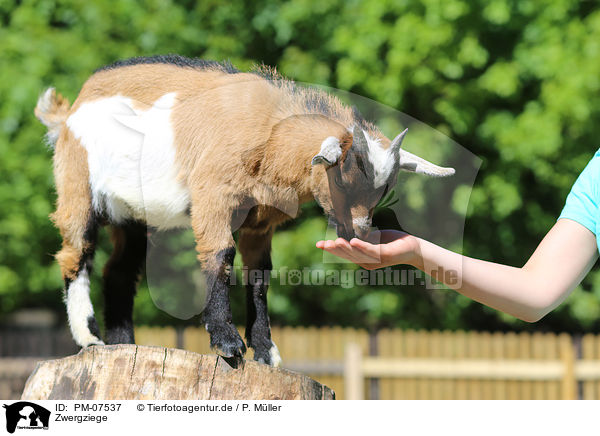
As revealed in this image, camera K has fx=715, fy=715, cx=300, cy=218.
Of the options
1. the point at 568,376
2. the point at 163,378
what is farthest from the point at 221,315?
the point at 568,376

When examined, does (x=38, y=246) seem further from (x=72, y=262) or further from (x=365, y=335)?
(x=72, y=262)

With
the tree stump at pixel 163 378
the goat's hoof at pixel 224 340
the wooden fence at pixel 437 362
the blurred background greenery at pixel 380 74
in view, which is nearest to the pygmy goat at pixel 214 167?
the goat's hoof at pixel 224 340

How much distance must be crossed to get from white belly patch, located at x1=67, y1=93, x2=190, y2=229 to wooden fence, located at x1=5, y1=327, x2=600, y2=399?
6256 mm

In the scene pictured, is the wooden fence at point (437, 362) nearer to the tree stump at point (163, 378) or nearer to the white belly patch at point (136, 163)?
the tree stump at point (163, 378)

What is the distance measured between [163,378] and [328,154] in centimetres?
123

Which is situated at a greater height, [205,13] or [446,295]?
[205,13]

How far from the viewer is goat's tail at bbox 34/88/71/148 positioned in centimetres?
373

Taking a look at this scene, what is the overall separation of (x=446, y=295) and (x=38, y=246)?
18.7ft

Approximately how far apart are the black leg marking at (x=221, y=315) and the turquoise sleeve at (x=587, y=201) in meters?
1.36

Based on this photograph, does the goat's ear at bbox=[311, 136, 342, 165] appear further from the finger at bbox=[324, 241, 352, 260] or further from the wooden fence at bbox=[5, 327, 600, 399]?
the wooden fence at bbox=[5, 327, 600, 399]

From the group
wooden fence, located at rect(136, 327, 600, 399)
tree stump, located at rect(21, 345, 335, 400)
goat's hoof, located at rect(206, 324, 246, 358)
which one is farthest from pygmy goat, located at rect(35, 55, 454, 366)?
wooden fence, located at rect(136, 327, 600, 399)
